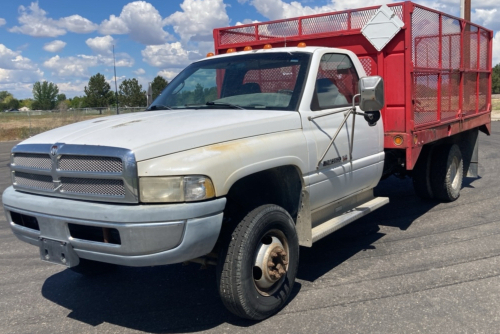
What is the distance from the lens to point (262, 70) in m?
4.91

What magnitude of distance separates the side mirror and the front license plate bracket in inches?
103

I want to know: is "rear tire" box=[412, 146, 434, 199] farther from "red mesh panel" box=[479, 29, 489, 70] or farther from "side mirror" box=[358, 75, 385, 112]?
"side mirror" box=[358, 75, 385, 112]

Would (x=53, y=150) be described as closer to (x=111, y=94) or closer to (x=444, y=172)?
(x=444, y=172)

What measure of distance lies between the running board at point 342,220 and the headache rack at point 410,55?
2.30ft

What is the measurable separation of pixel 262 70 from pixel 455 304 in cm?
265

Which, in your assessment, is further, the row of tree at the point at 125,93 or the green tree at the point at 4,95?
the green tree at the point at 4,95

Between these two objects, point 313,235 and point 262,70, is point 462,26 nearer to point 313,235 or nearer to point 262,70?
point 262,70

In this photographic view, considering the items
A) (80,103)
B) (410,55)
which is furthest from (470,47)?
(80,103)

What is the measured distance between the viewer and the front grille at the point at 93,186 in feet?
11.0

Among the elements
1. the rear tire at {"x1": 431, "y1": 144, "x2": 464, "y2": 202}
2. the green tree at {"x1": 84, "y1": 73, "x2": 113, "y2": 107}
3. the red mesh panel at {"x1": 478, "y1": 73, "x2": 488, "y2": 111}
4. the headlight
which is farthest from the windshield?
the green tree at {"x1": 84, "y1": 73, "x2": 113, "y2": 107}

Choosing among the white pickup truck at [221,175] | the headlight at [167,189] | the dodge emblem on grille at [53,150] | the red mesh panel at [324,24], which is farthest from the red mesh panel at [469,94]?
the dodge emblem on grille at [53,150]

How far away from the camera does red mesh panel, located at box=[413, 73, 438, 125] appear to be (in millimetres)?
5949

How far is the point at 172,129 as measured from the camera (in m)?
3.64

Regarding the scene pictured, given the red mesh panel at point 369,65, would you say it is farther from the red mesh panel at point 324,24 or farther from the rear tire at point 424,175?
the rear tire at point 424,175
